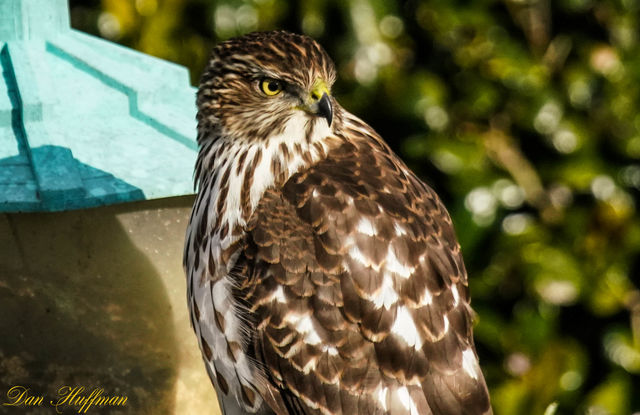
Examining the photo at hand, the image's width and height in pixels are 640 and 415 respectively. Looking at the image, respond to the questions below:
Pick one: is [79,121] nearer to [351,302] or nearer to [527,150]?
[351,302]

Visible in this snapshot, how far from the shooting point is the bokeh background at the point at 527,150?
331 centimetres

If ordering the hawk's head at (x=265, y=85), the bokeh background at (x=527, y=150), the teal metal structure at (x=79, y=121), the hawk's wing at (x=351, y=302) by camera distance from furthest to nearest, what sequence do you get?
the bokeh background at (x=527, y=150), the hawk's head at (x=265, y=85), the hawk's wing at (x=351, y=302), the teal metal structure at (x=79, y=121)

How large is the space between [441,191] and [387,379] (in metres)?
1.39

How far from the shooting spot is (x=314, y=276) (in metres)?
2.22

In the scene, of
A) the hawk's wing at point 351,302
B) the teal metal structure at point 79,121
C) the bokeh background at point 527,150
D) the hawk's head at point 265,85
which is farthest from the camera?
the bokeh background at point 527,150

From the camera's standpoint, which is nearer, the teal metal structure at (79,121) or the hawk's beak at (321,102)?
the teal metal structure at (79,121)

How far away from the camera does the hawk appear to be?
2.23 m

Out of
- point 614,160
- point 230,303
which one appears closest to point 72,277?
Answer: point 230,303

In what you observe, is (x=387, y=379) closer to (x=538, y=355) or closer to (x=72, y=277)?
(x=72, y=277)
